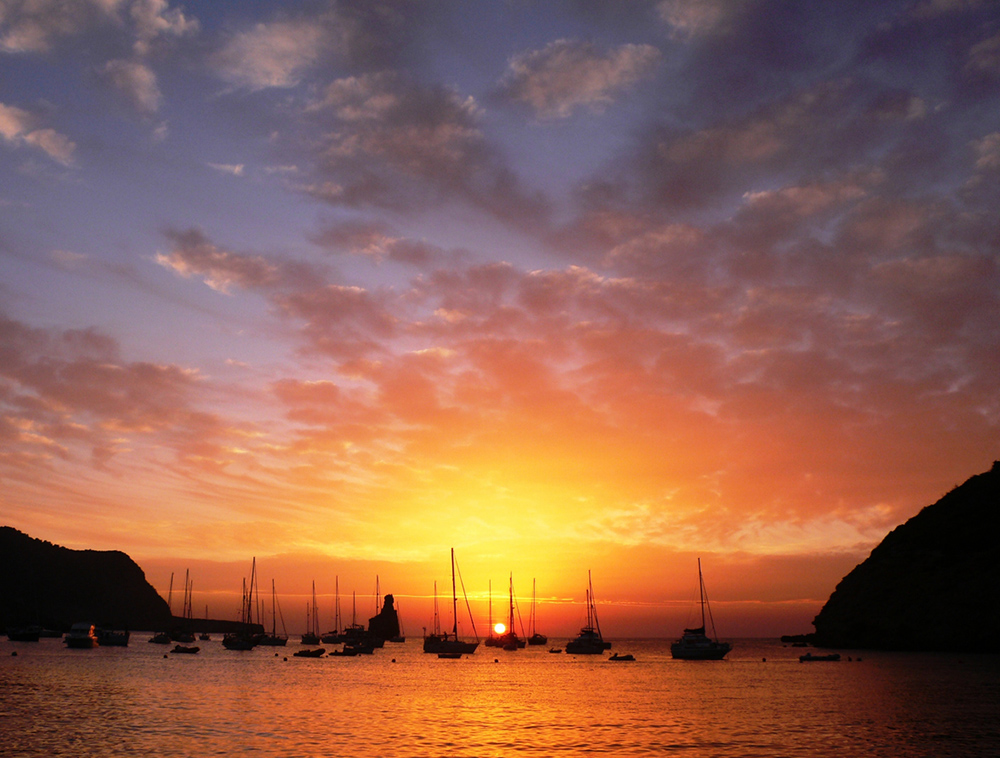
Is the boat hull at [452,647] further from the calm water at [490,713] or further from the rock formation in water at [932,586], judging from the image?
the rock formation in water at [932,586]

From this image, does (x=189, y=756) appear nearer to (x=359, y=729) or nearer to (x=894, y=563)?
(x=359, y=729)

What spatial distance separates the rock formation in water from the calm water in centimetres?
3449

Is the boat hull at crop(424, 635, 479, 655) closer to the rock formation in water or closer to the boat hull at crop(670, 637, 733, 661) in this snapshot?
the boat hull at crop(670, 637, 733, 661)

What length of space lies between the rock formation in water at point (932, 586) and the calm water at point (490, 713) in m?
34.5

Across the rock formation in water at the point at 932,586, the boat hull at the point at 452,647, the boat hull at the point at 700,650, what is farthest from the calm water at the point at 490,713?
the boat hull at the point at 452,647

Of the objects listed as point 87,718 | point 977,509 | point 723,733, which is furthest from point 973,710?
point 977,509

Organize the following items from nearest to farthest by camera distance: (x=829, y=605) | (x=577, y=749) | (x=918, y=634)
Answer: (x=577, y=749)
(x=918, y=634)
(x=829, y=605)

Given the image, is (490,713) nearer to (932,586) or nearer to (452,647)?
(452,647)

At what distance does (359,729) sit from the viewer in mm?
44219

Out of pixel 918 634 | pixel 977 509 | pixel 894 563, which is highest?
pixel 977 509

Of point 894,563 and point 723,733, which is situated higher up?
point 894,563

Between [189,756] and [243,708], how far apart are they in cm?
2246

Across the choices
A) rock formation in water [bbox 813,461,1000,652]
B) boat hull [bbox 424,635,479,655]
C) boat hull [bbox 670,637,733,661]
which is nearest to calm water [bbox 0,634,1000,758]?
rock formation in water [bbox 813,461,1000,652]

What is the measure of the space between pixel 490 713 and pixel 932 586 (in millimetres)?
113576
